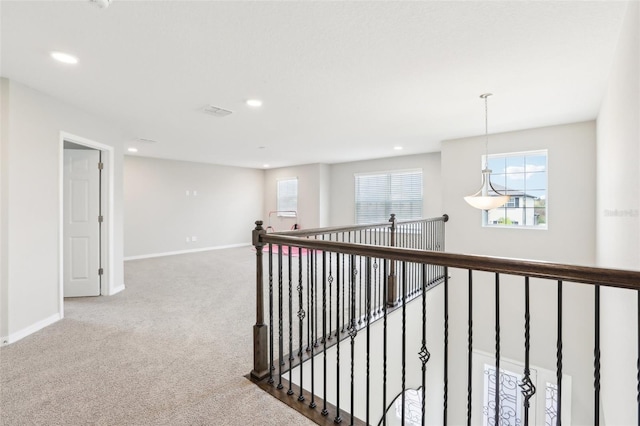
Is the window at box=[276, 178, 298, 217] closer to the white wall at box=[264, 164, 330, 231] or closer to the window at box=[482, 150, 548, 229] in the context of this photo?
the white wall at box=[264, 164, 330, 231]

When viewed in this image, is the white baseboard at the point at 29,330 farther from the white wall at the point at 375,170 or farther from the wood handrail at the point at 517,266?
the white wall at the point at 375,170

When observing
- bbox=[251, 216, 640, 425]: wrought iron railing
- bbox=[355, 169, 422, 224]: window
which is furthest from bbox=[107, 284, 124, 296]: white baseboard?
bbox=[355, 169, 422, 224]: window

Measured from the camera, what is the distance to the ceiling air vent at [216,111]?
143 inches

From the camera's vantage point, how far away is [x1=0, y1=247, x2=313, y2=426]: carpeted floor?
73.9 inches

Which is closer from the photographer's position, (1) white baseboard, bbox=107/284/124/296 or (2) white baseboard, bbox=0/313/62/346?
(2) white baseboard, bbox=0/313/62/346

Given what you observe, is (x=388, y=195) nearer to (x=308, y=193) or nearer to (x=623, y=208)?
(x=308, y=193)

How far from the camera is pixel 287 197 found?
9172mm

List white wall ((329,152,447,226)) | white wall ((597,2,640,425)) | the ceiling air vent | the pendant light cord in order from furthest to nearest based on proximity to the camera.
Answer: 1. white wall ((329,152,447,226))
2. the ceiling air vent
3. the pendant light cord
4. white wall ((597,2,640,425))

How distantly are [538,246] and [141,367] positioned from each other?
16.8 feet

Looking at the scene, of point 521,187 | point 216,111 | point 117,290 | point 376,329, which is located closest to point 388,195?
point 521,187

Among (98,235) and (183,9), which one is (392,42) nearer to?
(183,9)

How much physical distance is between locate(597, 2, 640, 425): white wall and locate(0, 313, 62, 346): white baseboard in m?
4.71

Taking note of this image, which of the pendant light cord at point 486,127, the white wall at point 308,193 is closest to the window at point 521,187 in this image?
the pendant light cord at point 486,127

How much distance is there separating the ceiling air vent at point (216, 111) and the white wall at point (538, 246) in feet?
12.1
